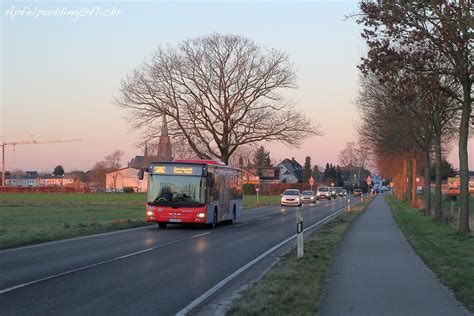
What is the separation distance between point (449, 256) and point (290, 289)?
6380 millimetres

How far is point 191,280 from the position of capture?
467 inches

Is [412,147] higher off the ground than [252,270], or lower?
higher

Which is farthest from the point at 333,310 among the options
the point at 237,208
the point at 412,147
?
the point at 412,147

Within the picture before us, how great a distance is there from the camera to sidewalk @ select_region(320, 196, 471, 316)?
28.8 ft

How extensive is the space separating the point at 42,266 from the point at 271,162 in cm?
16248

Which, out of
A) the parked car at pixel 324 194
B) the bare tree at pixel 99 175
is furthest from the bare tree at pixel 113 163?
the parked car at pixel 324 194

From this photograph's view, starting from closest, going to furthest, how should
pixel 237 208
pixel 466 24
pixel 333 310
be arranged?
pixel 333 310
pixel 466 24
pixel 237 208

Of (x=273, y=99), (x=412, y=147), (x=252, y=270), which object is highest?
(x=273, y=99)

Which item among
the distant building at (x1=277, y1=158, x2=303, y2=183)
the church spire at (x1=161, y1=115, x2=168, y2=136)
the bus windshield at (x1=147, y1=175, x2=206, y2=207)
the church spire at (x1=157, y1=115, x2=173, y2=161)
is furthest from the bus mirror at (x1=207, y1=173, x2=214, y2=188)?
the distant building at (x1=277, y1=158, x2=303, y2=183)

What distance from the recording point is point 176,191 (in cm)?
2566

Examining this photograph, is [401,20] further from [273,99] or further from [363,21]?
[273,99]

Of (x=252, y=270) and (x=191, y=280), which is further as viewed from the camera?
(x=252, y=270)

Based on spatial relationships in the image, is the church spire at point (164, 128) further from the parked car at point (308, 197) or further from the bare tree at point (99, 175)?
the bare tree at point (99, 175)

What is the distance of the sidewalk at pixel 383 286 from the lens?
8781mm
